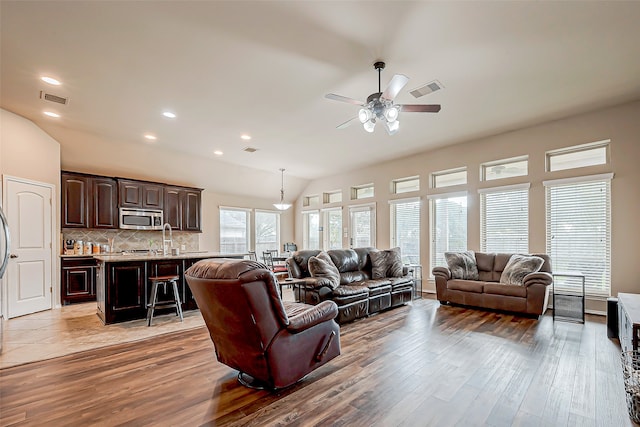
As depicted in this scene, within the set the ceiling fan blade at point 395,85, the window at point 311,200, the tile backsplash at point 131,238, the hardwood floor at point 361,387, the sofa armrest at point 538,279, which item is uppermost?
the ceiling fan blade at point 395,85

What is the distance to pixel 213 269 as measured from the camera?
2.30m

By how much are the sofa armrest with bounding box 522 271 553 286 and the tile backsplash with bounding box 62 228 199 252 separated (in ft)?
21.6

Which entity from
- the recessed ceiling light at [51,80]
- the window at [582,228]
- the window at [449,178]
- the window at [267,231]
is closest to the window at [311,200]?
the window at [267,231]

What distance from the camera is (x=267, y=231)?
9711 millimetres

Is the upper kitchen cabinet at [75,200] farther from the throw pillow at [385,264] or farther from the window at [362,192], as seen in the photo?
the window at [362,192]

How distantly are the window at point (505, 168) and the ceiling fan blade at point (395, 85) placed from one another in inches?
149

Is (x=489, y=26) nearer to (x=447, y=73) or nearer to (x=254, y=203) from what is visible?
(x=447, y=73)

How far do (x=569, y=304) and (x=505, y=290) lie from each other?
1.09m

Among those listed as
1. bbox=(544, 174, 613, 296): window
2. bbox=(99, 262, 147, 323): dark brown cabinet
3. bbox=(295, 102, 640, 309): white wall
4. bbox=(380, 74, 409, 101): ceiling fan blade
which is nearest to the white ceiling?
bbox=(295, 102, 640, 309): white wall

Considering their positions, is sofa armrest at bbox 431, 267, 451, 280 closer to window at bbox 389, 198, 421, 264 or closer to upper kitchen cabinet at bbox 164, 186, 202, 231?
window at bbox 389, 198, 421, 264

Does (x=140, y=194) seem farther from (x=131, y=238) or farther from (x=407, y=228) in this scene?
(x=407, y=228)

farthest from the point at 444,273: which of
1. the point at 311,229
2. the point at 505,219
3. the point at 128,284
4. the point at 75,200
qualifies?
the point at 75,200

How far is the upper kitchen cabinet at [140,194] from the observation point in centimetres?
651

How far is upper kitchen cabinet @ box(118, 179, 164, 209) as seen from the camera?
21.4ft
